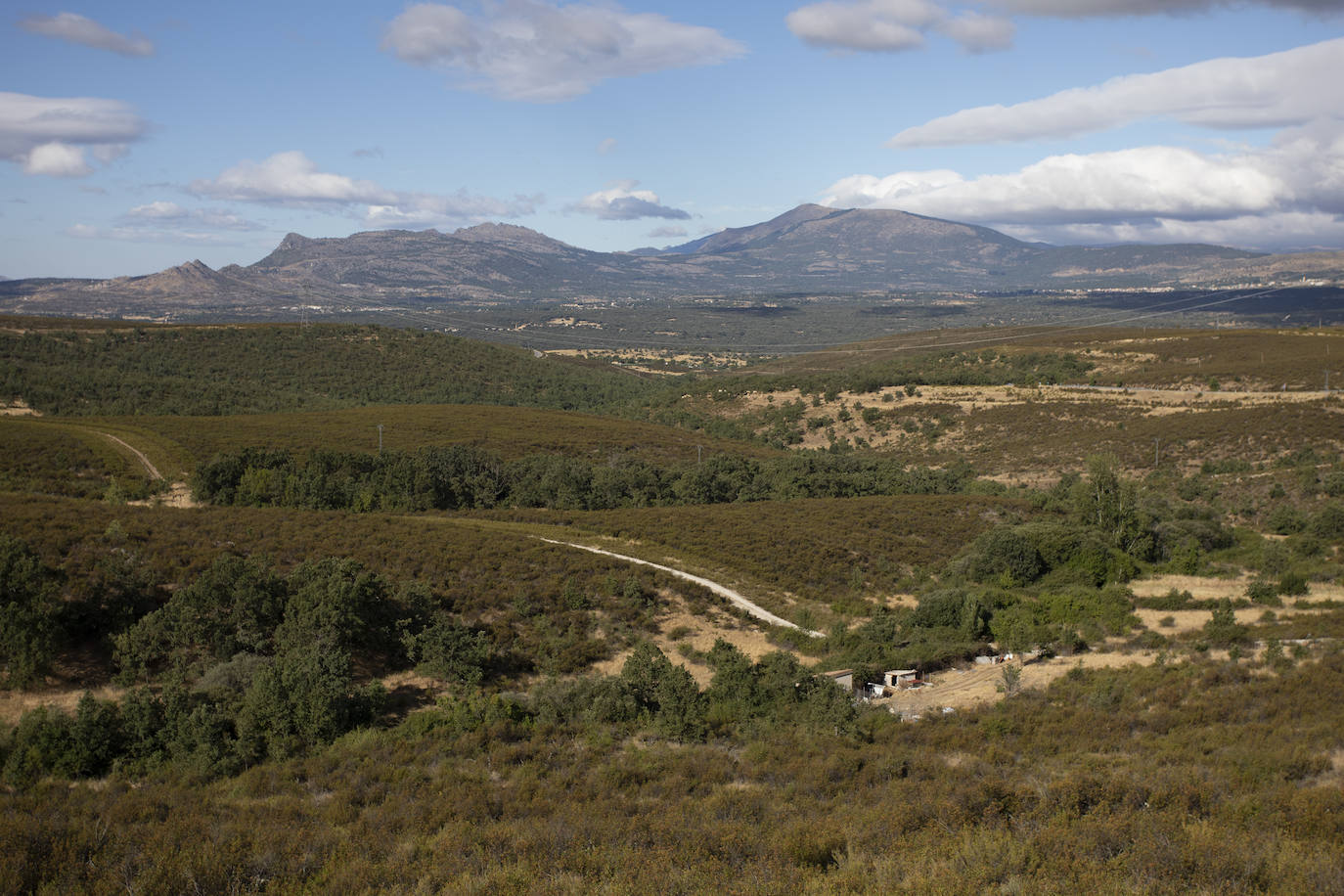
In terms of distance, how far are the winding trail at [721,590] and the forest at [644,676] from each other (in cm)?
62

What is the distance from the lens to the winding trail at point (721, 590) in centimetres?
2497

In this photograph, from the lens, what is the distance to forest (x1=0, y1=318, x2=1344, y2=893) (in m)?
9.61

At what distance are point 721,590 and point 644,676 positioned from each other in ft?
32.2

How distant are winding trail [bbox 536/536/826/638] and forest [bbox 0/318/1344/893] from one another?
2.03 ft

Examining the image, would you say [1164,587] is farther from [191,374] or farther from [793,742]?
[191,374]

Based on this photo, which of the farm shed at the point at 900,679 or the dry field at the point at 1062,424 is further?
the dry field at the point at 1062,424

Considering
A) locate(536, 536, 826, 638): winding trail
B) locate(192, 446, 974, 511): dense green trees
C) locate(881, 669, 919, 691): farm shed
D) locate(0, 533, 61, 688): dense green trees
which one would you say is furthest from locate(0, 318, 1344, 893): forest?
locate(536, 536, 826, 638): winding trail

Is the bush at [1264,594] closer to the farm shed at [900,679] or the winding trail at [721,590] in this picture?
the farm shed at [900,679]

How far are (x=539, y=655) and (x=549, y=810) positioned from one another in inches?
380

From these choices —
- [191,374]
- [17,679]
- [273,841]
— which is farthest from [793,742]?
[191,374]

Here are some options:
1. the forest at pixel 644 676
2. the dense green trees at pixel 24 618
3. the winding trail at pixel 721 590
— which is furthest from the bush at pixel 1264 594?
the dense green trees at pixel 24 618

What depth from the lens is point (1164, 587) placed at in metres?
27.1

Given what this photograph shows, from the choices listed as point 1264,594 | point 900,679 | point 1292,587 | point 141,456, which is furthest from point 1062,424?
point 141,456

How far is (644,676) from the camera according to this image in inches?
699
